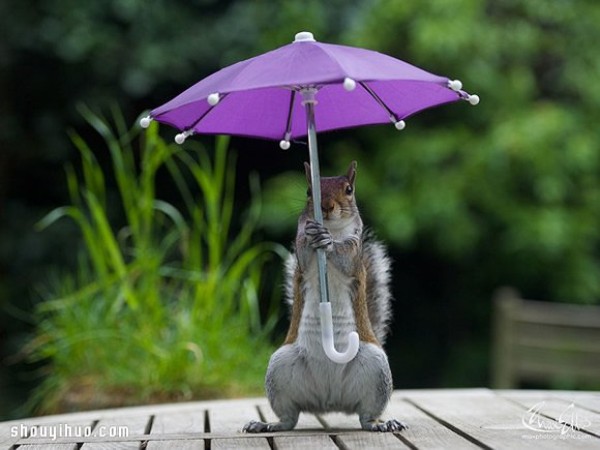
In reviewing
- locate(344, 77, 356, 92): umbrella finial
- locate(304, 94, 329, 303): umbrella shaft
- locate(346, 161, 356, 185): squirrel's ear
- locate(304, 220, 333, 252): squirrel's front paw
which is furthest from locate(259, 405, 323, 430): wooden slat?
locate(344, 77, 356, 92): umbrella finial

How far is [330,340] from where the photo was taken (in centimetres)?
251

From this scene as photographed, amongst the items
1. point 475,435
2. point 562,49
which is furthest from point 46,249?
point 475,435

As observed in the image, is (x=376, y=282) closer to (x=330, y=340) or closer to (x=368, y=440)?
(x=330, y=340)

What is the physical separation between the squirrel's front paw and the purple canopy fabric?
0.35 meters

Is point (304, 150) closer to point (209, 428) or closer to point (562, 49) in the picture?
point (562, 49)

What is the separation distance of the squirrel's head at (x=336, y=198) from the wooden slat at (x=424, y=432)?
0.58 meters

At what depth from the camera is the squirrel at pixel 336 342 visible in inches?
101

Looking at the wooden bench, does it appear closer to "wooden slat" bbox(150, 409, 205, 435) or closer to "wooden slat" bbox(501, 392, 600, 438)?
"wooden slat" bbox(501, 392, 600, 438)

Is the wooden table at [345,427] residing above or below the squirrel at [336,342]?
below

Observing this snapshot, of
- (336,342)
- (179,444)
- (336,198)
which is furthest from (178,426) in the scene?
(336,198)

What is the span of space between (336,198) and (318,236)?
15cm

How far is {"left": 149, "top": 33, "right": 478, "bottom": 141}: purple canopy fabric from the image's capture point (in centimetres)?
234

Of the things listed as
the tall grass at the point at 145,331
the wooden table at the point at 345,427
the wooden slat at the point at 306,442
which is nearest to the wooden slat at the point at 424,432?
the wooden table at the point at 345,427

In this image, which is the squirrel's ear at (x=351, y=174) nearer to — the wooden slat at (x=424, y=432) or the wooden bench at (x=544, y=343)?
the wooden slat at (x=424, y=432)
